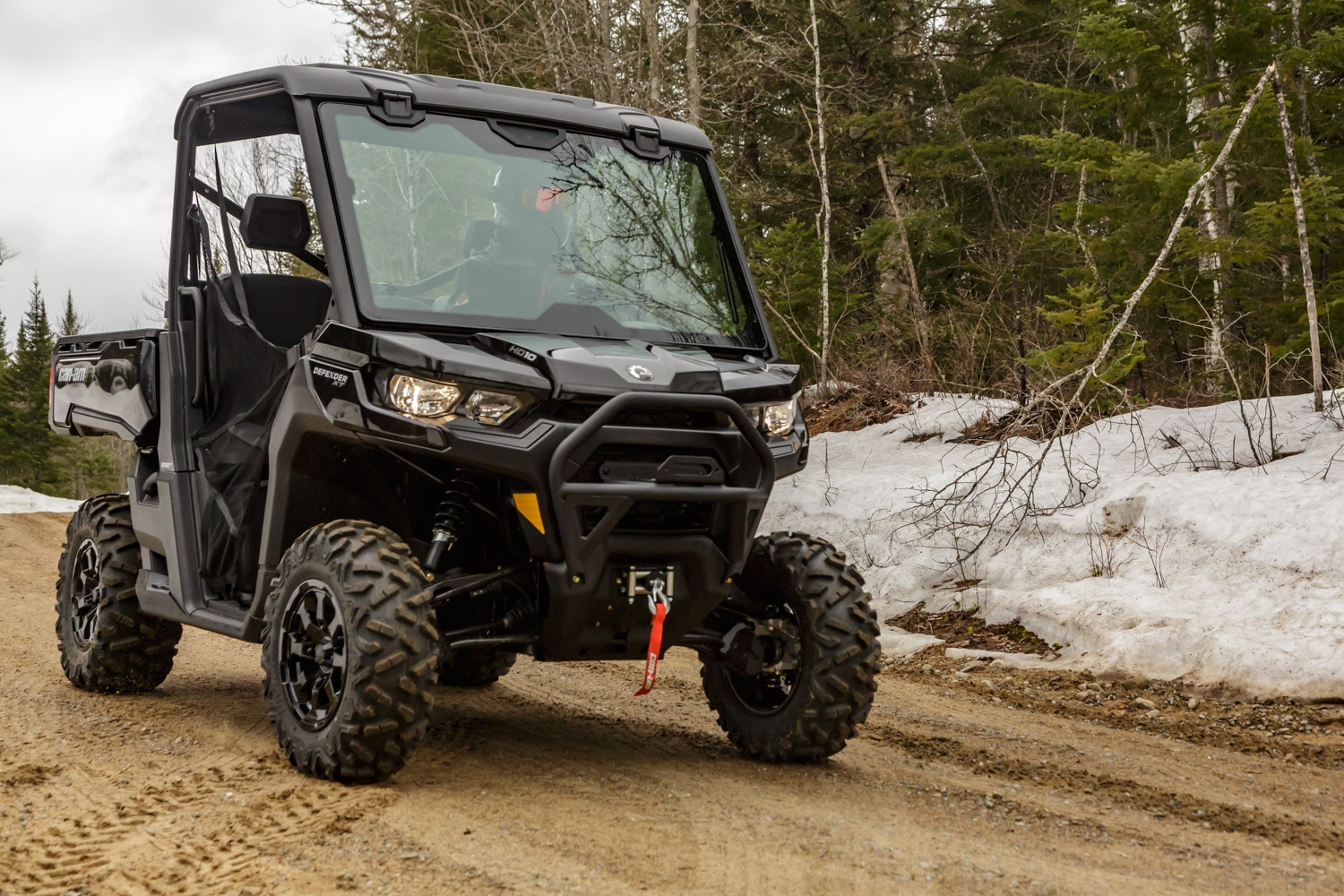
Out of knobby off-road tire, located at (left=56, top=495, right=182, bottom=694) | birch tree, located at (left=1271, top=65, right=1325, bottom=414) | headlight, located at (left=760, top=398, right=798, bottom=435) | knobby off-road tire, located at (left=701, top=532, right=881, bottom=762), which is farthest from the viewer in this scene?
birch tree, located at (left=1271, top=65, right=1325, bottom=414)

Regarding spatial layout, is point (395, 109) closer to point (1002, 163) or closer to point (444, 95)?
point (444, 95)

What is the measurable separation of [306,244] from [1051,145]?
808 cm

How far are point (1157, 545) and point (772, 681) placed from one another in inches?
154

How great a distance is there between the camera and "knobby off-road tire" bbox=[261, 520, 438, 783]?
14.2 feet

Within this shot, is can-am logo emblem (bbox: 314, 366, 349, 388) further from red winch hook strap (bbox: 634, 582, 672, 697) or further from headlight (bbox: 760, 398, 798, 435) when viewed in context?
headlight (bbox: 760, 398, 798, 435)

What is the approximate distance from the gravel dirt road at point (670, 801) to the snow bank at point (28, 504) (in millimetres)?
12910

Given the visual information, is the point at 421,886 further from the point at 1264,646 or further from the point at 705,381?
the point at 1264,646

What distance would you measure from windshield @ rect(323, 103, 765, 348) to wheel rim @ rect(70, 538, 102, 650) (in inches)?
114

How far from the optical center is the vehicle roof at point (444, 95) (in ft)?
16.2

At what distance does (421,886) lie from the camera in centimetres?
342

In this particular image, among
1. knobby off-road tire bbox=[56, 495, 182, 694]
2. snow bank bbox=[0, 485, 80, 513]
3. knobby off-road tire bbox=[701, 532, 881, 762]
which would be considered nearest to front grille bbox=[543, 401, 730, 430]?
knobby off-road tire bbox=[701, 532, 881, 762]

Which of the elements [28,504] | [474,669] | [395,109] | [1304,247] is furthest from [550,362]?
[28,504]

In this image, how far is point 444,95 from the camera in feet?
16.8

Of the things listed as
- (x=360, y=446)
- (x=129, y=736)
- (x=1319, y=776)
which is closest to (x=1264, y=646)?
(x=1319, y=776)
